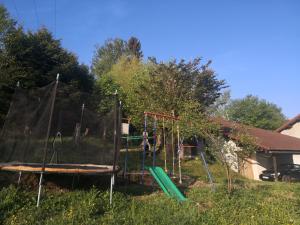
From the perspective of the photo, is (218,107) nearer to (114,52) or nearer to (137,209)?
(114,52)

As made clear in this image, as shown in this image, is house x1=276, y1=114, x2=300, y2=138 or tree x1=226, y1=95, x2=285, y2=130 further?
tree x1=226, y1=95, x2=285, y2=130

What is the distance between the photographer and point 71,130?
30.0 feet

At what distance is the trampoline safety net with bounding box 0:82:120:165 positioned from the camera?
7117mm

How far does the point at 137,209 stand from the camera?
639 cm

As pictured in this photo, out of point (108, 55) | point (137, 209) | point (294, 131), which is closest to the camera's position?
point (137, 209)

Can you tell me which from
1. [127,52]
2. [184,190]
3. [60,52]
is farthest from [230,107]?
[184,190]

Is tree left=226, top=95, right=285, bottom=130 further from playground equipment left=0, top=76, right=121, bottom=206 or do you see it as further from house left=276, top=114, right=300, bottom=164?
playground equipment left=0, top=76, right=121, bottom=206

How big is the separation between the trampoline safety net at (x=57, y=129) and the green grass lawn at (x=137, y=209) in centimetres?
96

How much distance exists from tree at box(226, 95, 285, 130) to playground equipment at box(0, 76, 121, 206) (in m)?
36.1

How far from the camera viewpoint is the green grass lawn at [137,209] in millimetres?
5500

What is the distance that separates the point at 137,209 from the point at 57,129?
143 inches

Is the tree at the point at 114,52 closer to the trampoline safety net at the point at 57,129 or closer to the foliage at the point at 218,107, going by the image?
the foliage at the point at 218,107

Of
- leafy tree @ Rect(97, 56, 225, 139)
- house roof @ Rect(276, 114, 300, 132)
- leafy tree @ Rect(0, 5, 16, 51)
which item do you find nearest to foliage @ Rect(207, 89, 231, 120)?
leafy tree @ Rect(97, 56, 225, 139)

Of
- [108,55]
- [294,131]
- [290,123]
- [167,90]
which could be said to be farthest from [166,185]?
[108,55]
